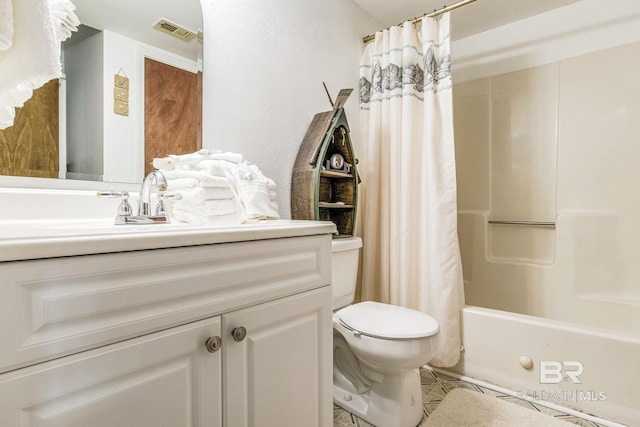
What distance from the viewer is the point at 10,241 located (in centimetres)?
44

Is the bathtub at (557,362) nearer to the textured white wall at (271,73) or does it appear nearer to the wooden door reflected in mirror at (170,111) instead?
the textured white wall at (271,73)

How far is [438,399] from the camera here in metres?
1.49

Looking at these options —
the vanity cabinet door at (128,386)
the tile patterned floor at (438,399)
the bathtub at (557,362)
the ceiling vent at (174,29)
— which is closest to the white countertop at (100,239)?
the vanity cabinet door at (128,386)

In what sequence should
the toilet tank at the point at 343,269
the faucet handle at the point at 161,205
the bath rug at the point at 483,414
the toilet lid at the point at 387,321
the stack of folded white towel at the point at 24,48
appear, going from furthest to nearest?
1. the toilet tank at the point at 343,269
2. the bath rug at the point at 483,414
3. the toilet lid at the point at 387,321
4. the faucet handle at the point at 161,205
5. the stack of folded white towel at the point at 24,48

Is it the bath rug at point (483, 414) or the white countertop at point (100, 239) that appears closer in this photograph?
the white countertop at point (100, 239)

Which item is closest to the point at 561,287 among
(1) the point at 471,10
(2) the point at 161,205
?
(1) the point at 471,10

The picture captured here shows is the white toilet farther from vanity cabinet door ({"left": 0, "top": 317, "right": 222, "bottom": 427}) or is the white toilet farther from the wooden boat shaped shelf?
vanity cabinet door ({"left": 0, "top": 317, "right": 222, "bottom": 427})

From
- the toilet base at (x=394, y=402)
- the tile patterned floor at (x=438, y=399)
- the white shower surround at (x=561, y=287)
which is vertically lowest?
the tile patterned floor at (x=438, y=399)

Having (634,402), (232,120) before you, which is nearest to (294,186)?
(232,120)

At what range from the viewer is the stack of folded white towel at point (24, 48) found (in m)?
0.61

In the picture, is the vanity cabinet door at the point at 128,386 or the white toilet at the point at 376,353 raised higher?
the vanity cabinet door at the point at 128,386

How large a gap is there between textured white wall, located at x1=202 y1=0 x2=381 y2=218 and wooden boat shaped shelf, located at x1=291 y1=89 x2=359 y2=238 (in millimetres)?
87

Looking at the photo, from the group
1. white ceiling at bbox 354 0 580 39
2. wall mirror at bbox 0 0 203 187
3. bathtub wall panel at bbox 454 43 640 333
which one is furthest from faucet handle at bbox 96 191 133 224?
bathtub wall panel at bbox 454 43 640 333

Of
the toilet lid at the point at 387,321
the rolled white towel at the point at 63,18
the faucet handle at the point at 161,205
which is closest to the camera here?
the rolled white towel at the point at 63,18
